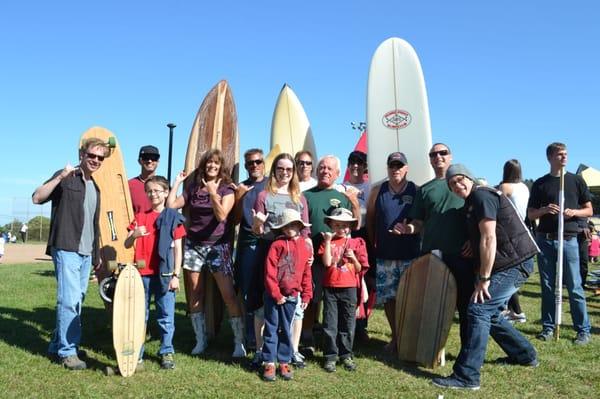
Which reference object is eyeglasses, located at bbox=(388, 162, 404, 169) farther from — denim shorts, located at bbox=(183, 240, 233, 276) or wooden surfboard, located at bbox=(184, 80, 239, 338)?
wooden surfboard, located at bbox=(184, 80, 239, 338)

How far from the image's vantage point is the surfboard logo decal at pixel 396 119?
6.14 m

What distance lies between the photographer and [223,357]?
165 inches

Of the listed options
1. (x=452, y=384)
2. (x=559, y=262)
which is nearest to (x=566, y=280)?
(x=559, y=262)

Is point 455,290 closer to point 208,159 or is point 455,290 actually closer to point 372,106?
point 208,159

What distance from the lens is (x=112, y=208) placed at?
4.53 m

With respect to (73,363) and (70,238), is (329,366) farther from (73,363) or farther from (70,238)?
(70,238)

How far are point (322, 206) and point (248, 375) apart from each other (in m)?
1.38

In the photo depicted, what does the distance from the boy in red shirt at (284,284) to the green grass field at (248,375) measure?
190 millimetres

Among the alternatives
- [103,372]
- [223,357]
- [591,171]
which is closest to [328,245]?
[223,357]

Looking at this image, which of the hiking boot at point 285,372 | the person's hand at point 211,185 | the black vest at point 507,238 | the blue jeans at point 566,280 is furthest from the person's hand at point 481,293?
the person's hand at point 211,185

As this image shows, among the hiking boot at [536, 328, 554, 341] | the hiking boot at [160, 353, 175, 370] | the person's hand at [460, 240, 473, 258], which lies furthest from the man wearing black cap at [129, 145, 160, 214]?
the hiking boot at [536, 328, 554, 341]

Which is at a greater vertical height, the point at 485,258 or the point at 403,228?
the point at 403,228

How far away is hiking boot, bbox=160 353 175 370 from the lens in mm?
3816

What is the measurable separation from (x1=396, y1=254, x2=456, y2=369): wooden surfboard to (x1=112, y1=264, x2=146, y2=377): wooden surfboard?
78.7 inches
